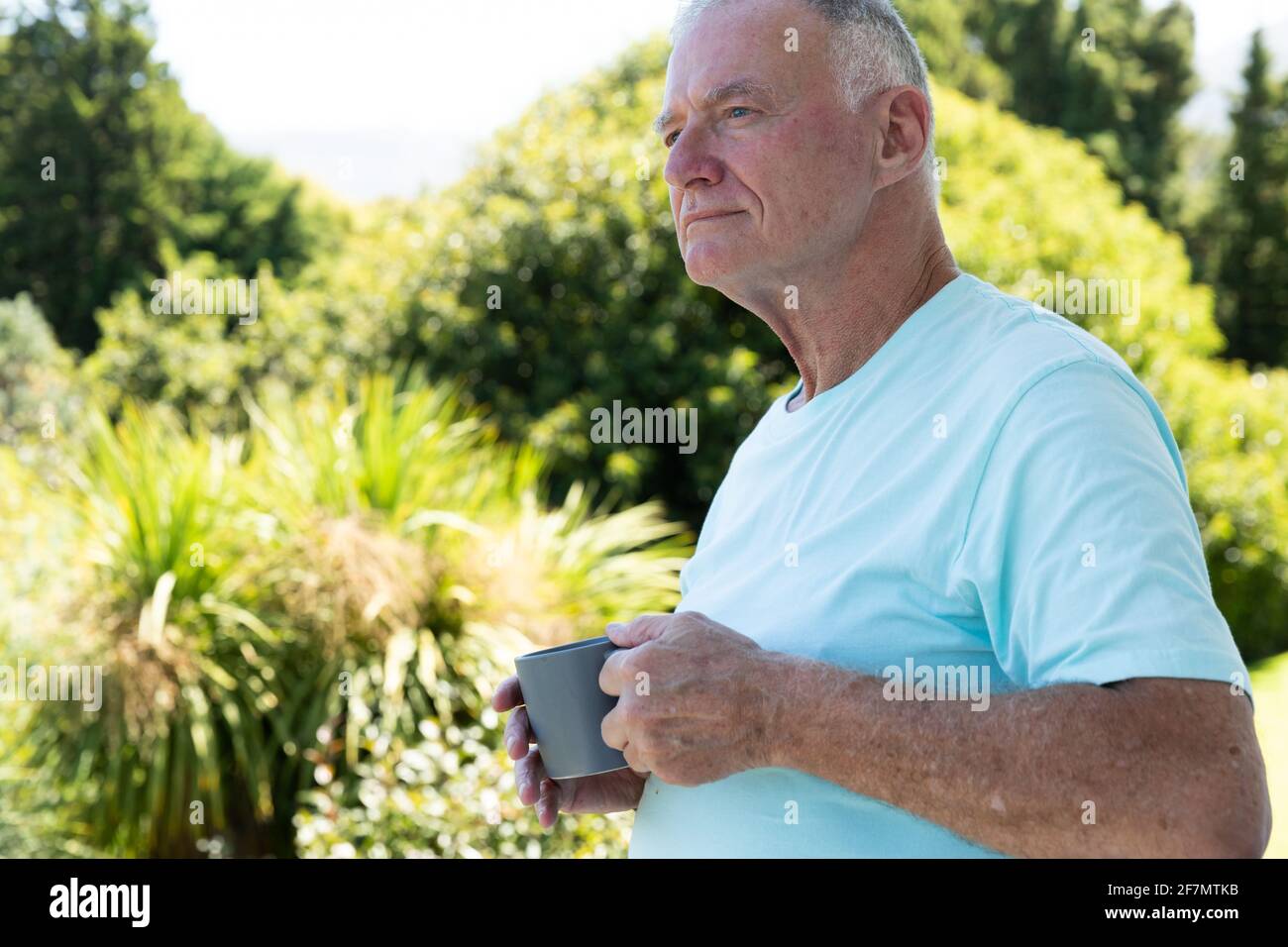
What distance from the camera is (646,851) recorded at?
141 cm

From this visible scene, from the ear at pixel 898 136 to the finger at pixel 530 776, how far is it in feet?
2.60

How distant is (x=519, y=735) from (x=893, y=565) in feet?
1.68

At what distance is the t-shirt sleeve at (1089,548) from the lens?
97 cm

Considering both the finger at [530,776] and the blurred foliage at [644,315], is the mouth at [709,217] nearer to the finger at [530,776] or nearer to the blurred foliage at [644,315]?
the finger at [530,776]

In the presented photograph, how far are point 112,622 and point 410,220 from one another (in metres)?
5.94

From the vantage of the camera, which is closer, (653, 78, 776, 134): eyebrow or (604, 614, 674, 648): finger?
(604, 614, 674, 648): finger

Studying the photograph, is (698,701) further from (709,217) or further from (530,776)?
(709,217)

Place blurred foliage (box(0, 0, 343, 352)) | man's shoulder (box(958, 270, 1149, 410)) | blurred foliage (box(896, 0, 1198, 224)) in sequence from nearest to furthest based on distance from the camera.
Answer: man's shoulder (box(958, 270, 1149, 410)) < blurred foliage (box(896, 0, 1198, 224)) < blurred foliage (box(0, 0, 343, 352))

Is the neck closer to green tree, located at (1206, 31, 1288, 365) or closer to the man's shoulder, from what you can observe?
the man's shoulder

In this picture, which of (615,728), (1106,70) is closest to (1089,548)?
(615,728)

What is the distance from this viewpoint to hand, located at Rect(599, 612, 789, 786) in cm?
114

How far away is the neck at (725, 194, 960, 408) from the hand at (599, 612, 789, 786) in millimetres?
447

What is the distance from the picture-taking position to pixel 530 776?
57.0 inches

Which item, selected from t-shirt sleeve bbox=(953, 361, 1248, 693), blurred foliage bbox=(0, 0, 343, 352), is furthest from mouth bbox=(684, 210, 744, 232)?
blurred foliage bbox=(0, 0, 343, 352)
